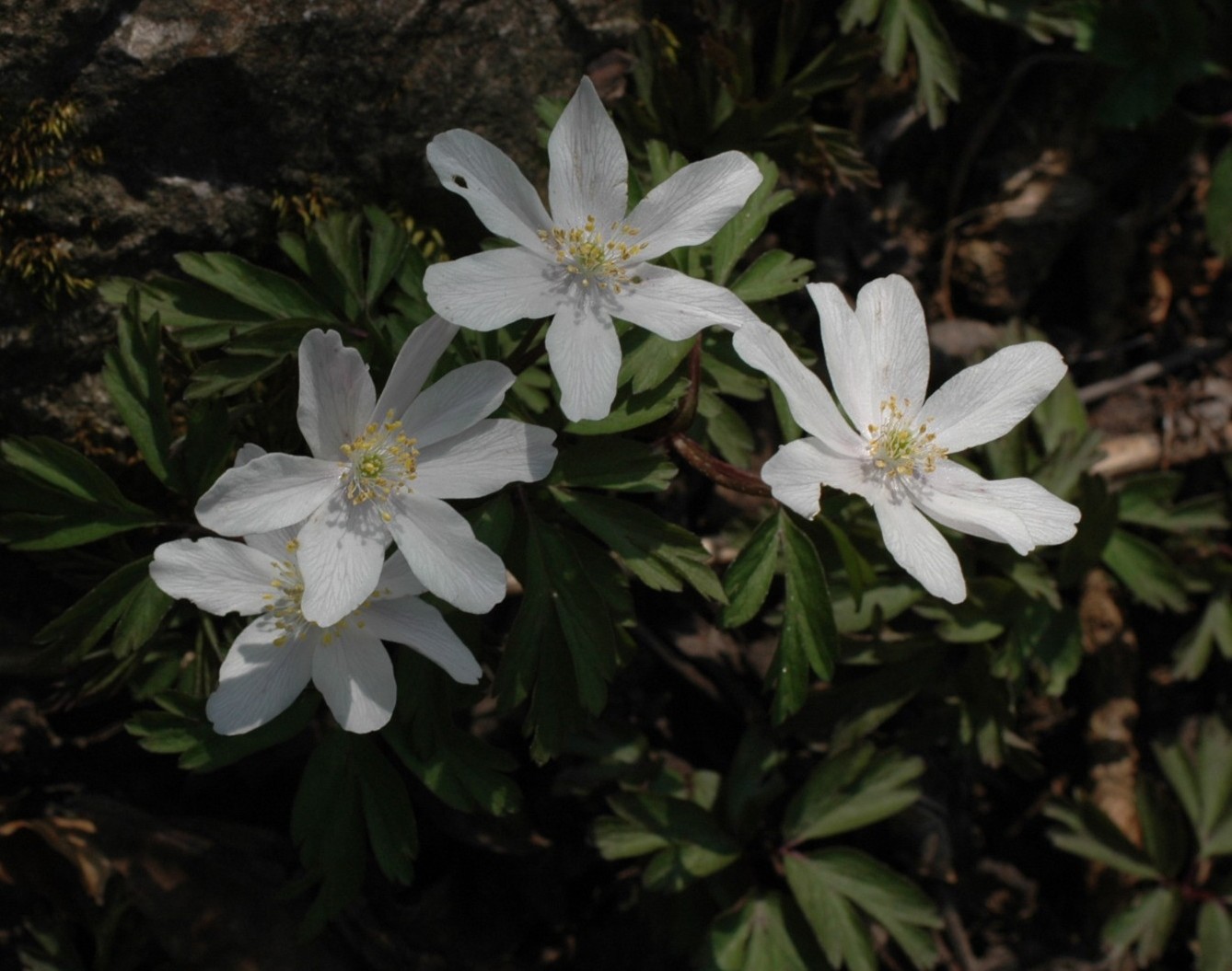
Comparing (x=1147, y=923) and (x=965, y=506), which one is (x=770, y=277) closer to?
(x=965, y=506)

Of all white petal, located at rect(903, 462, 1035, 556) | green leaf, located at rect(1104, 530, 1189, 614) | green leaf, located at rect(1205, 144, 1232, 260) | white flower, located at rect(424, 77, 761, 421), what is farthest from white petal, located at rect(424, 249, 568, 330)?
green leaf, located at rect(1205, 144, 1232, 260)

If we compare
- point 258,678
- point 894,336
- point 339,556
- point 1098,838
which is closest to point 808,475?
point 894,336

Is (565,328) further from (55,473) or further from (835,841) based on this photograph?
(835,841)

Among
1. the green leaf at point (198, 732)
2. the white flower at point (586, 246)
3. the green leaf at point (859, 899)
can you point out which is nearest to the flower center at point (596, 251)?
the white flower at point (586, 246)

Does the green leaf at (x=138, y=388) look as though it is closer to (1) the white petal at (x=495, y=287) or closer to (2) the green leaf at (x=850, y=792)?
(1) the white petal at (x=495, y=287)

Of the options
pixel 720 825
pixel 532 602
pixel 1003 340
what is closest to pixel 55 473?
pixel 532 602
